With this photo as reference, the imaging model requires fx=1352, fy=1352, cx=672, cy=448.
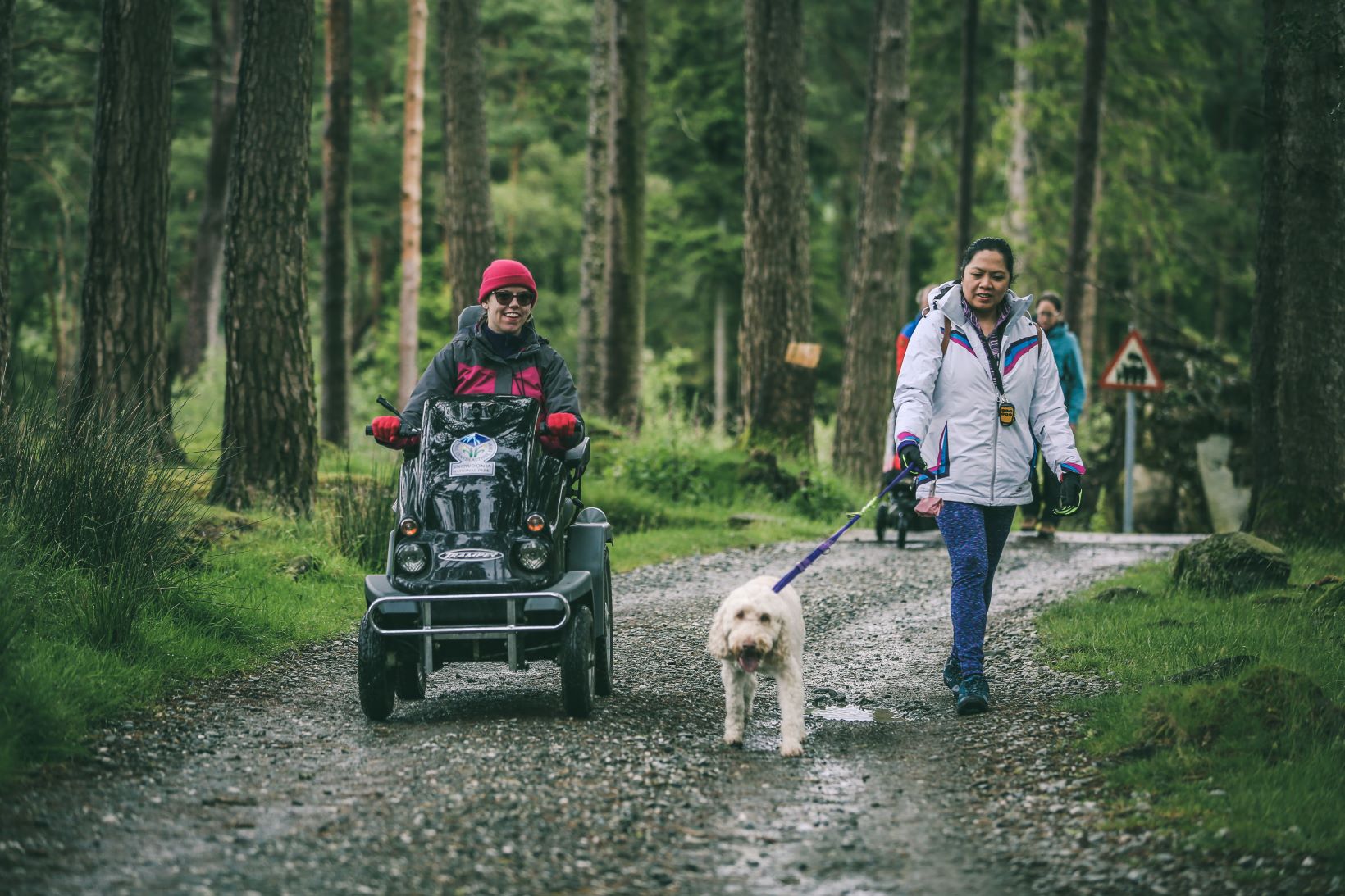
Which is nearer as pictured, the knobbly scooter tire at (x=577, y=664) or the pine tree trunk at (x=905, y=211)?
the knobbly scooter tire at (x=577, y=664)

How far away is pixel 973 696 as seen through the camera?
6.87m

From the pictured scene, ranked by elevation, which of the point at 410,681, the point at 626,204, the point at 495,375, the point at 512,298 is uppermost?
the point at 626,204

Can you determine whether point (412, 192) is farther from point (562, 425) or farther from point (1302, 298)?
point (562, 425)

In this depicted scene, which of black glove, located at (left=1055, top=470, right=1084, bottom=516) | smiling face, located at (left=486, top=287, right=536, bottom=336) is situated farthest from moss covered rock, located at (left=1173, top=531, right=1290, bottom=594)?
smiling face, located at (left=486, top=287, right=536, bottom=336)

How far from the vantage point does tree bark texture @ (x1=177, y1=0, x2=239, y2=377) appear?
1010 inches

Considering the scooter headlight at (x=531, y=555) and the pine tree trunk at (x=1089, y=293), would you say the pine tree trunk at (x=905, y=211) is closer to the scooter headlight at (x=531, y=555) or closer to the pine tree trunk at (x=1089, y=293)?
the pine tree trunk at (x=1089, y=293)

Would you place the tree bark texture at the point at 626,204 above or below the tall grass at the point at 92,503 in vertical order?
above

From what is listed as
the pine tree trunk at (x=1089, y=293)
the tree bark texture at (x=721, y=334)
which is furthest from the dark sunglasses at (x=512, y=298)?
the tree bark texture at (x=721, y=334)

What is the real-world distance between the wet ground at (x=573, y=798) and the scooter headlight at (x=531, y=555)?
748mm

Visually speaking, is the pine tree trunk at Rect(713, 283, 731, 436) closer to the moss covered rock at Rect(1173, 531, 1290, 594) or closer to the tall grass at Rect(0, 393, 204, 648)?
the moss covered rock at Rect(1173, 531, 1290, 594)

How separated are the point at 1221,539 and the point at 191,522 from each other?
24.5 feet

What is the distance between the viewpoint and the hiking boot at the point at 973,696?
686 cm

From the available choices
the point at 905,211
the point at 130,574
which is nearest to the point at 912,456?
the point at 130,574

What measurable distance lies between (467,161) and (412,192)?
2.12 meters
